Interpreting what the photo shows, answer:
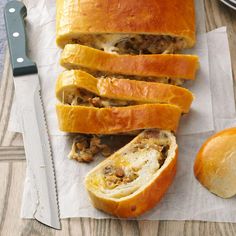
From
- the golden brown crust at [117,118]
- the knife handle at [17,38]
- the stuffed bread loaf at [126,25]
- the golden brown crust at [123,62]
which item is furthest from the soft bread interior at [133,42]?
the golden brown crust at [117,118]

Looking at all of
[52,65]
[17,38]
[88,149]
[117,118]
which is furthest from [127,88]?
[17,38]

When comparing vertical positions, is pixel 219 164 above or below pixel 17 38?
below

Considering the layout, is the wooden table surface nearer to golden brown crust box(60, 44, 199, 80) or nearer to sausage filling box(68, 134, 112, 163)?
sausage filling box(68, 134, 112, 163)

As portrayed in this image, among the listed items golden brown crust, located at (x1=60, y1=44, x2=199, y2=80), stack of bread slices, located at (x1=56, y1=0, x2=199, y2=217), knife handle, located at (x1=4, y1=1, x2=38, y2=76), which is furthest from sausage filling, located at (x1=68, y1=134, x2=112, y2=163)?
knife handle, located at (x1=4, y1=1, x2=38, y2=76)

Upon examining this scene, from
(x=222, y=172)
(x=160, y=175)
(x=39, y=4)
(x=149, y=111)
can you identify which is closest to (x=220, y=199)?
(x=222, y=172)

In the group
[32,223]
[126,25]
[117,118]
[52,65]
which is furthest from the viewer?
[52,65]

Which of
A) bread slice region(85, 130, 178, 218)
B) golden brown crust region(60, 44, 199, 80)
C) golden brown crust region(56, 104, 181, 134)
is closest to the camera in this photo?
bread slice region(85, 130, 178, 218)

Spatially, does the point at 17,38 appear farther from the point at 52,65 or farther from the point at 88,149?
the point at 88,149
